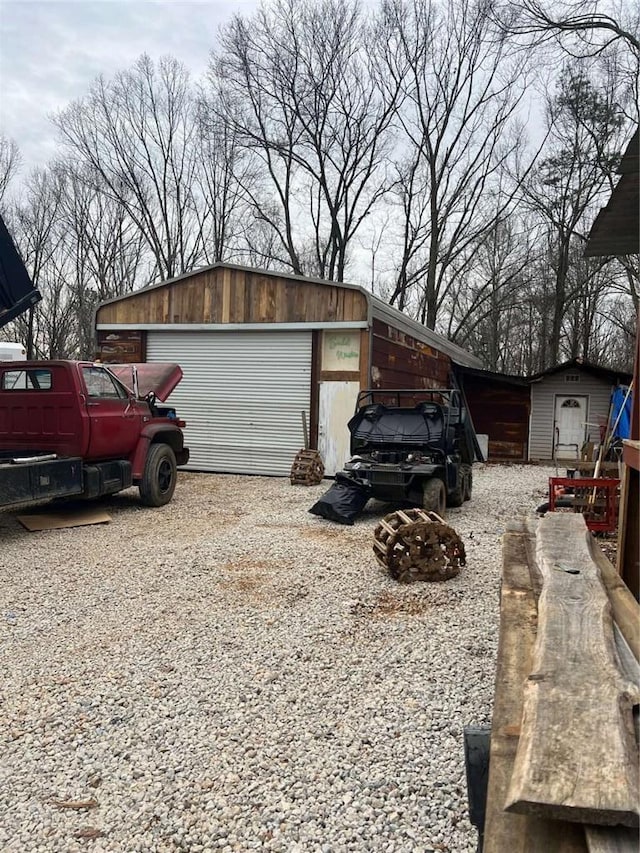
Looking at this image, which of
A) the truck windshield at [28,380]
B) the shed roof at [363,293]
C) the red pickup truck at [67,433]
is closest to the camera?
the red pickup truck at [67,433]

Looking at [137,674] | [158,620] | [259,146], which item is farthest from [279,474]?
[259,146]

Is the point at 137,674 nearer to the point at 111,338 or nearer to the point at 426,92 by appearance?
the point at 111,338

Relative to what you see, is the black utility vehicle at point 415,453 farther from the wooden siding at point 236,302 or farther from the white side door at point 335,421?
the wooden siding at point 236,302

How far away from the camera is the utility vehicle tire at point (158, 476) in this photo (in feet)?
29.8

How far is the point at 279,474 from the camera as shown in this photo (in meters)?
12.9

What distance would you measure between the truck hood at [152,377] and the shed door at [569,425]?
11.7m

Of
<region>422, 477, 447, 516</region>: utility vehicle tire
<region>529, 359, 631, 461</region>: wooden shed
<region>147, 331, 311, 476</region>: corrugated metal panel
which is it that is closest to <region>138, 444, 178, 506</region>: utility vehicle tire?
<region>147, 331, 311, 476</region>: corrugated metal panel

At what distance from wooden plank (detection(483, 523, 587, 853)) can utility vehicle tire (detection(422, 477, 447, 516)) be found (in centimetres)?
483

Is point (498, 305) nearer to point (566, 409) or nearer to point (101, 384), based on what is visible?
point (566, 409)

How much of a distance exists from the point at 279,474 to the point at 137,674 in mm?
9243

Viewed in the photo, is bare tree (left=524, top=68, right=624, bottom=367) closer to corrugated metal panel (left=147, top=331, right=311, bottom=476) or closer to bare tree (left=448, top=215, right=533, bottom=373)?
bare tree (left=448, top=215, right=533, bottom=373)

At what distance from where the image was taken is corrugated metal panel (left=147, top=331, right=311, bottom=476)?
1267 cm

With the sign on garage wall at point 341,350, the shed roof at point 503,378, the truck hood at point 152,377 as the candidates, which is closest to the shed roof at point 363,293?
the sign on garage wall at point 341,350

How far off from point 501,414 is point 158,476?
1181 centimetres
